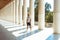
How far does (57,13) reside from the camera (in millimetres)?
14398

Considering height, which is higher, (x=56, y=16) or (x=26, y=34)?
(x=56, y=16)

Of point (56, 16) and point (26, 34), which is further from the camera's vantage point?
point (56, 16)

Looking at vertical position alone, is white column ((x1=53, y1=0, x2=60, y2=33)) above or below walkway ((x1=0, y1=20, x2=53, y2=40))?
above

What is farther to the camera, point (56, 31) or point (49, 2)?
point (49, 2)

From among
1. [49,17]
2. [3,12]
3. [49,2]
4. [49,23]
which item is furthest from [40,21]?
[3,12]

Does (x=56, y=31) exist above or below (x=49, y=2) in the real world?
below

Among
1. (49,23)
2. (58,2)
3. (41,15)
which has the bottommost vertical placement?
(49,23)

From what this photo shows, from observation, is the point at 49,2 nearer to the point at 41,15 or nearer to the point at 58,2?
the point at 41,15

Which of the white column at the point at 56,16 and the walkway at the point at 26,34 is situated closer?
the walkway at the point at 26,34

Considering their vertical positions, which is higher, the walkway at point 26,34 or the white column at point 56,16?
the white column at point 56,16

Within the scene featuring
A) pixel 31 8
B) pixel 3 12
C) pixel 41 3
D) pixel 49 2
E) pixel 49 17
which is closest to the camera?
pixel 41 3

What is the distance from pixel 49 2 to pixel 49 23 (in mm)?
17161

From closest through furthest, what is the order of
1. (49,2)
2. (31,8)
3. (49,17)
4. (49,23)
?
(31,8), (49,23), (49,17), (49,2)

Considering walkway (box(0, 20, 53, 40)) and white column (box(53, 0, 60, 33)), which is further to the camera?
white column (box(53, 0, 60, 33))
